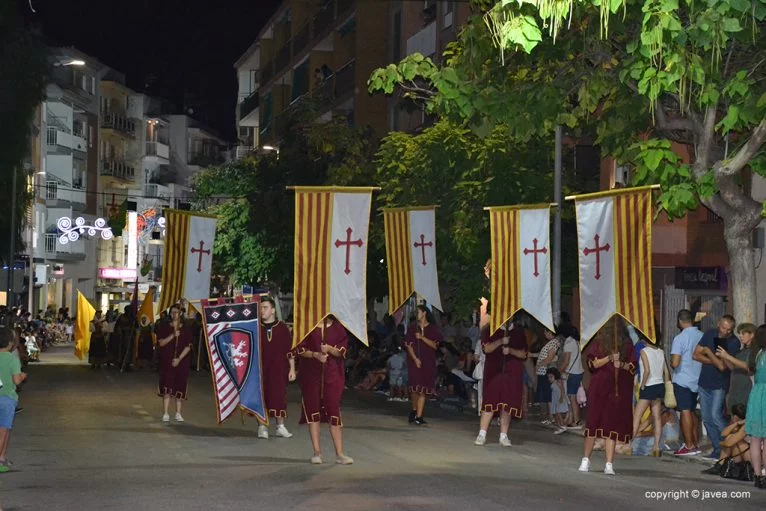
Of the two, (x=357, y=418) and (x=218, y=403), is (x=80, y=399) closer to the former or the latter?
(x=357, y=418)

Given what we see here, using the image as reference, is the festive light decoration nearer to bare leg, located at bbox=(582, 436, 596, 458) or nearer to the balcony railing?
the balcony railing

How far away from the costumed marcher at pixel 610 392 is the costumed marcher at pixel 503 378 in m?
3.26

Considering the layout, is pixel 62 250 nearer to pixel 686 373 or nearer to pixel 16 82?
pixel 16 82

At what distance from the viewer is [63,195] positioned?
98.2 m

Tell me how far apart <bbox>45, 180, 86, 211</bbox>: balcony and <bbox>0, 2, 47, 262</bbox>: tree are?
201 feet

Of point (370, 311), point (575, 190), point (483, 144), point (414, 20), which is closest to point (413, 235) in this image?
point (483, 144)

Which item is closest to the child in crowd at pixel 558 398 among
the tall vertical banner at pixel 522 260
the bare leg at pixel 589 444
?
the tall vertical banner at pixel 522 260

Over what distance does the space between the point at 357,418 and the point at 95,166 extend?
8506 cm

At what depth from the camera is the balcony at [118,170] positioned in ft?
364

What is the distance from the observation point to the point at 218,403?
2134cm

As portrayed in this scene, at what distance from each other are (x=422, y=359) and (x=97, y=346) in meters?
24.4

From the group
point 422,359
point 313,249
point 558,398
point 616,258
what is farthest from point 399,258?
point 313,249

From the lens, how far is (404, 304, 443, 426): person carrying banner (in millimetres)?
24297

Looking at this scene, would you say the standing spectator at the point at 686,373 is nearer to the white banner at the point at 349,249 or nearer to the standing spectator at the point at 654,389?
the standing spectator at the point at 654,389
